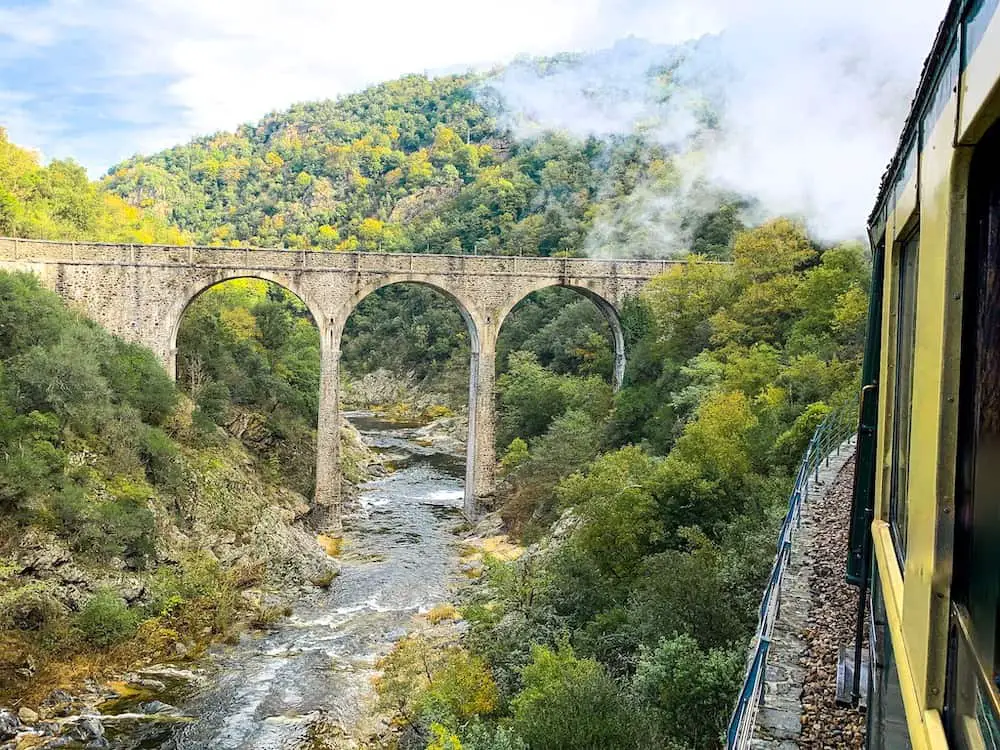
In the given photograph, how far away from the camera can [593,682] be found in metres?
9.92

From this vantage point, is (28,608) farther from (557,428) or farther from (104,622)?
(557,428)

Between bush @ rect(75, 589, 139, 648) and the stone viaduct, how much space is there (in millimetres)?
11208

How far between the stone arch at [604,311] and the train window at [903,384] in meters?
26.0

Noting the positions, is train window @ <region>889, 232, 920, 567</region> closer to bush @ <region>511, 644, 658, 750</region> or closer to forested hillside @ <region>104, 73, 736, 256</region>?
bush @ <region>511, 644, 658, 750</region>

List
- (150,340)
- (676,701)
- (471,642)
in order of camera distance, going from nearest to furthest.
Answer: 1. (676,701)
2. (471,642)
3. (150,340)

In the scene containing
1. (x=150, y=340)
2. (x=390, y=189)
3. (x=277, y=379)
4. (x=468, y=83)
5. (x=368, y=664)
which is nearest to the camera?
(x=368, y=664)

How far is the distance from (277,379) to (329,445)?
4609 millimetres

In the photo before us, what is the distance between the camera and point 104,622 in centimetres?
1711

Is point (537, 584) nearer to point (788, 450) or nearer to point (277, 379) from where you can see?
point (788, 450)

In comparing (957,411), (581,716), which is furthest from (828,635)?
(957,411)

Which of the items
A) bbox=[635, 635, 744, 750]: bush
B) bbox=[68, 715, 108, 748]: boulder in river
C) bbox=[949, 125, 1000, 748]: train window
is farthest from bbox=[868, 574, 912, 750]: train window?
Answer: bbox=[68, 715, 108, 748]: boulder in river

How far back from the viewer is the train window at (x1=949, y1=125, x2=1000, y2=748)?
1.83 metres

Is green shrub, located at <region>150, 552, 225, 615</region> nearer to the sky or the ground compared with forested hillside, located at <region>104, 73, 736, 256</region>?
nearer to the ground

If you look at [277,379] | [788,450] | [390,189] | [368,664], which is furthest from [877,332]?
[390,189]
